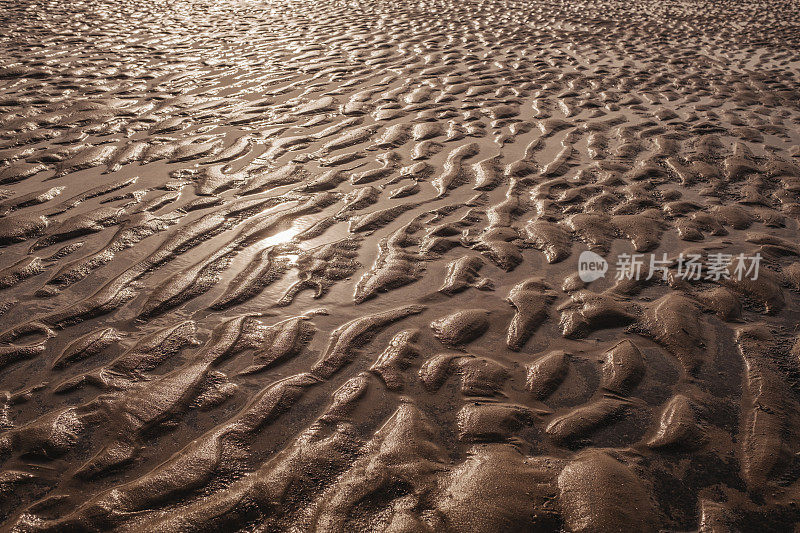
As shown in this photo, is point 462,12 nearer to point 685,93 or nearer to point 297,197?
point 685,93

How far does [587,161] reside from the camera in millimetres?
4199

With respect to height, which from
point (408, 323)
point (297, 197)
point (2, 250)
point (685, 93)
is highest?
point (2, 250)

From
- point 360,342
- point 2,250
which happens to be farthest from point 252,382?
point 2,250

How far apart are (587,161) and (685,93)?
272cm

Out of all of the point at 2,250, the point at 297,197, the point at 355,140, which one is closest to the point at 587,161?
the point at 355,140

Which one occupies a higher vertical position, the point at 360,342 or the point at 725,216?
the point at 360,342

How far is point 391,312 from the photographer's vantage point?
2.53 m

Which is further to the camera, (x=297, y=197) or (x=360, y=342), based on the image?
(x=297, y=197)

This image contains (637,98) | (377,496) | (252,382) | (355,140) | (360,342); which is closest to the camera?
(377,496)

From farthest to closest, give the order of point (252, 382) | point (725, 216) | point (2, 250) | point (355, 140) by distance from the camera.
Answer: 1. point (355, 140)
2. point (725, 216)
3. point (2, 250)
4. point (252, 382)

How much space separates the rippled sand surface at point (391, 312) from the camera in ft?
5.65

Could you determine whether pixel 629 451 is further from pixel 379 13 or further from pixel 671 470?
pixel 379 13

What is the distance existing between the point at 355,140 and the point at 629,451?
3.42m

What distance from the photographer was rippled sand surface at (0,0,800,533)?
1723 mm
